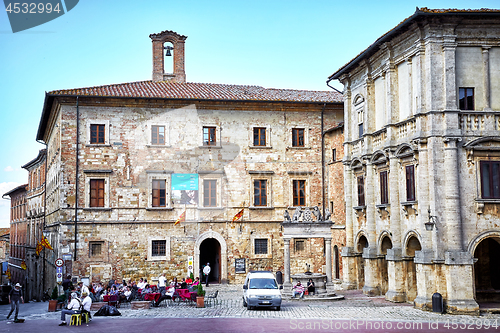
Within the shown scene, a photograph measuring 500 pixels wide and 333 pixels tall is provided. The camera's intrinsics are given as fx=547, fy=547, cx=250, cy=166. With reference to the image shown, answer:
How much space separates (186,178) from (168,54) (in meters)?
10.1

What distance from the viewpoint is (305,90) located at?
39656 mm

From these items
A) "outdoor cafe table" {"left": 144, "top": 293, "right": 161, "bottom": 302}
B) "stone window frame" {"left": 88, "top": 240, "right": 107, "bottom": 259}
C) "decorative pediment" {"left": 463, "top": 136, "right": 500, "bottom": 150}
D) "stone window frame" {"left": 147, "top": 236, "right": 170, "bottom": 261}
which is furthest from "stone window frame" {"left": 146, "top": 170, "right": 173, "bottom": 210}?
"decorative pediment" {"left": 463, "top": 136, "right": 500, "bottom": 150}

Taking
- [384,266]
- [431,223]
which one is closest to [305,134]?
[384,266]

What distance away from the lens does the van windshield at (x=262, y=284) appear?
2312cm

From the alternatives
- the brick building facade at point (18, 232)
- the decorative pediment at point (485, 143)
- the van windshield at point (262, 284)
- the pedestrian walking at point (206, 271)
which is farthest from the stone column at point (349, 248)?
the brick building facade at point (18, 232)

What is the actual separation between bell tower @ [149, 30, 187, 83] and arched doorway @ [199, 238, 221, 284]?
466 inches

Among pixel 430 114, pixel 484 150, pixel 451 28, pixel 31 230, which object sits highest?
pixel 451 28

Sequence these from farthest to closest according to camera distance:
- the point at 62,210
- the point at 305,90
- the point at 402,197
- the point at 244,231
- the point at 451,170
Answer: the point at 305,90
the point at 244,231
the point at 62,210
the point at 402,197
the point at 451,170

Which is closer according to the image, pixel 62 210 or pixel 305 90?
pixel 62 210

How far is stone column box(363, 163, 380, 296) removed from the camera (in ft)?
91.1

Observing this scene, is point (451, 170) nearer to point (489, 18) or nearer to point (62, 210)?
point (489, 18)

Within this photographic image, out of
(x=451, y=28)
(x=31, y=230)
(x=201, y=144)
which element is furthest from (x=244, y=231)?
(x=31, y=230)

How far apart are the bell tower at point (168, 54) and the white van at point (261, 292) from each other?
65.1 feet

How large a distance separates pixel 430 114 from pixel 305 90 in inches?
698
